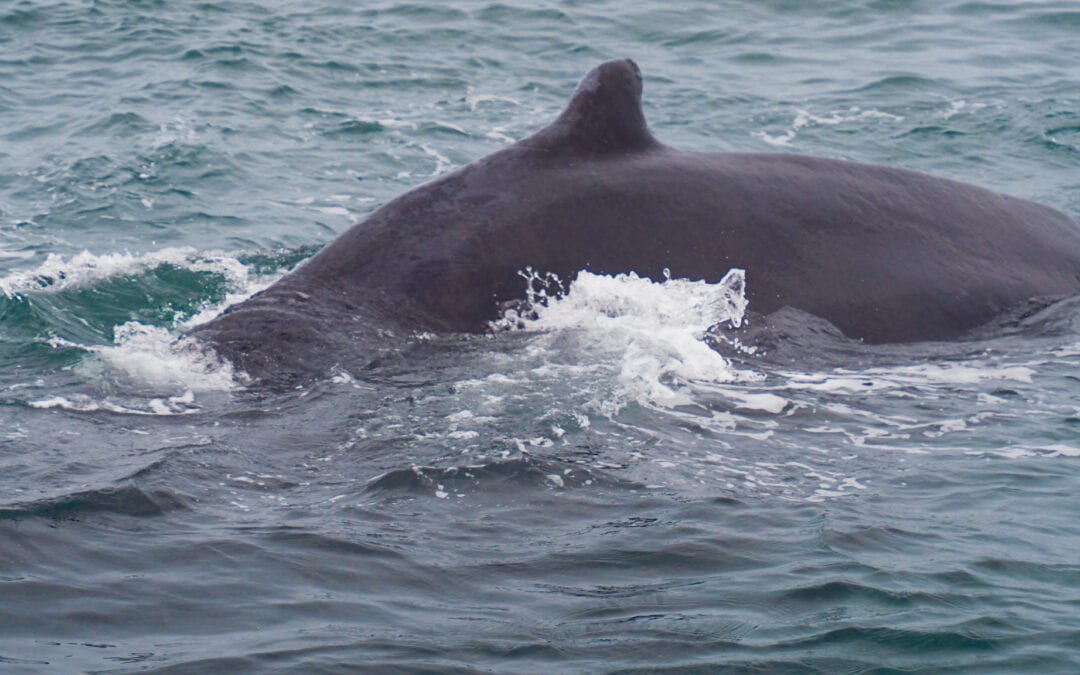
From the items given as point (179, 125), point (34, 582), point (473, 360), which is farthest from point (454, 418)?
point (179, 125)

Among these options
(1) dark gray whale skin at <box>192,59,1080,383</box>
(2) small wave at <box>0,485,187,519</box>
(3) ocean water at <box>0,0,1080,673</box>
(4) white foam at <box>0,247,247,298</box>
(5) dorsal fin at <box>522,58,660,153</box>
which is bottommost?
(4) white foam at <box>0,247,247,298</box>

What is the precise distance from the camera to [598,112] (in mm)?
9656

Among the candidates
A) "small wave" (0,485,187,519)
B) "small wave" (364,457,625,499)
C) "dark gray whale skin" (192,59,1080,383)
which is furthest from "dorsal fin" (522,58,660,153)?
"small wave" (0,485,187,519)

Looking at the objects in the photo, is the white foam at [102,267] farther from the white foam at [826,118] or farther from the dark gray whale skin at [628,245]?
the white foam at [826,118]

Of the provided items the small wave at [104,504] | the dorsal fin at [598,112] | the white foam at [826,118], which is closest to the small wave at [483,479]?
the small wave at [104,504]

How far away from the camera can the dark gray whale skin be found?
9148 millimetres

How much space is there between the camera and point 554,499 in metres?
A: 7.25

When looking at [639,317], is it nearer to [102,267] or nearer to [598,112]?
[598,112]

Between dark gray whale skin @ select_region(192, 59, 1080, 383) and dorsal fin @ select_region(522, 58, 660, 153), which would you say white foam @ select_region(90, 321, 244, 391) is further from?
dorsal fin @ select_region(522, 58, 660, 153)

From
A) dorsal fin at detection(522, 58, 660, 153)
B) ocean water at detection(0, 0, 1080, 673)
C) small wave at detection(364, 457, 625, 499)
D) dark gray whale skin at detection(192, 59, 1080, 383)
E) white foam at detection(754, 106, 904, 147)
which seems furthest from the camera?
white foam at detection(754, 106, 904, 147)

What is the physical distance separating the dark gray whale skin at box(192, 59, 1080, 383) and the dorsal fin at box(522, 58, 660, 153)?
1 cm

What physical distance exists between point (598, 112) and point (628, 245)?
0.95 meters

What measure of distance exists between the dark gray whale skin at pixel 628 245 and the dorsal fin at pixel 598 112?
0.4 inches

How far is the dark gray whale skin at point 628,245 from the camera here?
360 inches
